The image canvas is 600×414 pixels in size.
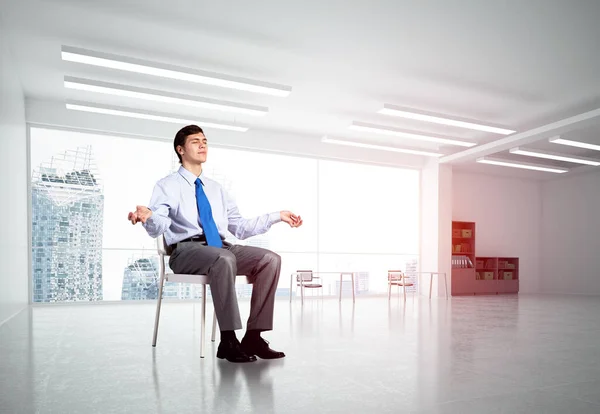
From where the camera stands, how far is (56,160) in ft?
24.9

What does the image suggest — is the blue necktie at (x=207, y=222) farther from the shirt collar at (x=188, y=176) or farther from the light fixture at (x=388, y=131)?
the light fixture at (x=388, y=131)

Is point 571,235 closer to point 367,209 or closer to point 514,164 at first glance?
point 514,164

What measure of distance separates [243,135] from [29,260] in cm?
393

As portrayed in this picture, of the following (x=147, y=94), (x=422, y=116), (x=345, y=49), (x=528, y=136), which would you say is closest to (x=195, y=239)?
(x=345, y=49)

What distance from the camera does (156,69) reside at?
518 centimetres

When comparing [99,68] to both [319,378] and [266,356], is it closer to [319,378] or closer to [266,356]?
[266,356]

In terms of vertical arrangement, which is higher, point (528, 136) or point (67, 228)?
point (528, 136)

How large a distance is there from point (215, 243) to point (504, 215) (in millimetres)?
10829

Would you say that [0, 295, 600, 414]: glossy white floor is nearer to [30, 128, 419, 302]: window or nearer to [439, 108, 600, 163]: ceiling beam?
[30, 128, 419, 302]: window

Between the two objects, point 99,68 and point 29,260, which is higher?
point 99,68

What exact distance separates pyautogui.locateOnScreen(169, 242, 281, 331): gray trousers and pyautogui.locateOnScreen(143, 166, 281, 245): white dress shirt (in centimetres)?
12

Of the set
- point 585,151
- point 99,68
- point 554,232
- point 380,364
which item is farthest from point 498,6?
point 554,232

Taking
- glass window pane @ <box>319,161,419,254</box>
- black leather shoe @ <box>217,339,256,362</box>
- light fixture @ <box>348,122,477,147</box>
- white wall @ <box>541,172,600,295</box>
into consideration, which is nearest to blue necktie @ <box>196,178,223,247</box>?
black leather shoe @ <box>217,339,256,362</box>

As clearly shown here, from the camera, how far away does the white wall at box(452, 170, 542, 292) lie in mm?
→ 11672
